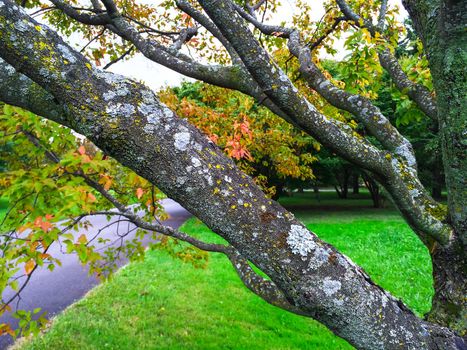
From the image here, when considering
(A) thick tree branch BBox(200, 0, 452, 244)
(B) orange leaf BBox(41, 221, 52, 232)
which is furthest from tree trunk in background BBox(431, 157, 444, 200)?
(B) orange leaf BBox(41, 221, 52, 232)

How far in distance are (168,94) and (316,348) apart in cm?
388

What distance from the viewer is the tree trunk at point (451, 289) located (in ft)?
6.90

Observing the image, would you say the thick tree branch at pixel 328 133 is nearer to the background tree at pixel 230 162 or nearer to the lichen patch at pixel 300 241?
the background tree at pixel 230 162

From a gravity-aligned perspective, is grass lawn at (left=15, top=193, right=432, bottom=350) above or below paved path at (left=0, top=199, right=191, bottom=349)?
above

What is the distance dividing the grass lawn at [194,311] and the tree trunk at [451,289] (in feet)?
8.00

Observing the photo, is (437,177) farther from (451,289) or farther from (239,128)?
(451,289)

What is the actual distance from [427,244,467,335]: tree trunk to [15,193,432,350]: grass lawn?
8.00ft

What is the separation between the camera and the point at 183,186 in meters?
1.41

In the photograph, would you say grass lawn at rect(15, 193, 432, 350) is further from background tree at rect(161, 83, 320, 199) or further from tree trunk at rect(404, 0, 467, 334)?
tree trunk at rect(404, 0, 467, 334)

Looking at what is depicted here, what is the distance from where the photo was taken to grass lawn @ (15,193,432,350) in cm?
506

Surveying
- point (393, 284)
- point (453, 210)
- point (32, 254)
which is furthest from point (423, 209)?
point (393, 284)

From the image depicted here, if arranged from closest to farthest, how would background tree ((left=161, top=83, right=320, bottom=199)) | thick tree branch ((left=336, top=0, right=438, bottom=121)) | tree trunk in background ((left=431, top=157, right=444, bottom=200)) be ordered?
thick tree branch ((left=336, top=0, right=438, bottom=121)) → background tree ((left=161, top=83, right=320, bottom=199)) → tree trunk in background ((left=431, top=157, right=444, bottom=200))

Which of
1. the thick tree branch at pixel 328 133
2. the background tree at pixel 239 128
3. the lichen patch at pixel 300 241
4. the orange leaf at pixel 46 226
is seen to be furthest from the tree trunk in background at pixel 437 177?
the orange leaf at pixel 46 226

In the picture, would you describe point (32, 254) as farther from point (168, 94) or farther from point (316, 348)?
point (316, 348)
